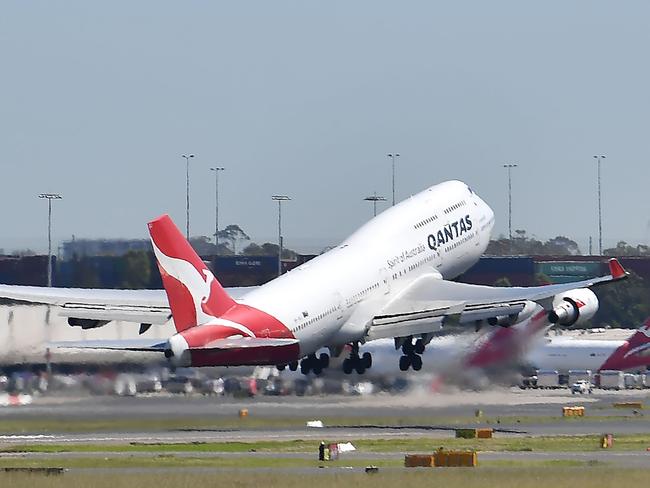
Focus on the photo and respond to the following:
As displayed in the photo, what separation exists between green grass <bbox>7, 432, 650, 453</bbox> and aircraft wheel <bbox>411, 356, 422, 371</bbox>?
11860 millimetres

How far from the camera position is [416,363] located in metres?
75.5

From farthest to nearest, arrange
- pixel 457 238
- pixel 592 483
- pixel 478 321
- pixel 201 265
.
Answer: pixel 457 238 < pixel 478 321 < pixel 201 265 < pixel 592 483

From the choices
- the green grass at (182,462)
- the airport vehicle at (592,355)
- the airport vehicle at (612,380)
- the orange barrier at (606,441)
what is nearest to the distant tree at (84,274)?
the airport vehicle at (592,355)

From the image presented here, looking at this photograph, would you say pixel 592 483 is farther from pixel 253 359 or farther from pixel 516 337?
pixel 516 337

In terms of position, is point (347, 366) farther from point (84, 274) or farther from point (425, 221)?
point (84, 274)

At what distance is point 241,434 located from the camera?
213ft

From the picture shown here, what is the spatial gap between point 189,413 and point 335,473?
58.5 ft

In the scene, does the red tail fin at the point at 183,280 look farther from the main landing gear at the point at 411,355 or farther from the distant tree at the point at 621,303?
the distant tree at the point at 621,303

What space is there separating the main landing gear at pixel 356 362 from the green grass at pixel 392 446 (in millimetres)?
13891

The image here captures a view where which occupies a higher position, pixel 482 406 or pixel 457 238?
pixel 457 238

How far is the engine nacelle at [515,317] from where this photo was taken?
76.3 m

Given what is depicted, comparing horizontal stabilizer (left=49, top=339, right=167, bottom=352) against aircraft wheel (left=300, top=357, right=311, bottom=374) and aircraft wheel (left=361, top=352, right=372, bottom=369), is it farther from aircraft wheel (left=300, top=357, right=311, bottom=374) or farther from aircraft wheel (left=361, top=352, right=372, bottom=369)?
aircraft wheel (left=361, top=352, right=372, bottom=369)

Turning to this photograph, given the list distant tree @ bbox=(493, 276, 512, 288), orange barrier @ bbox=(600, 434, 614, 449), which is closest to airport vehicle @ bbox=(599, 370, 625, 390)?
distant tree @ bbox=(493, 276, 512, 288)

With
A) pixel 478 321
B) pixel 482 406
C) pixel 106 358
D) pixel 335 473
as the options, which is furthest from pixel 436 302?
pixel 335 473
